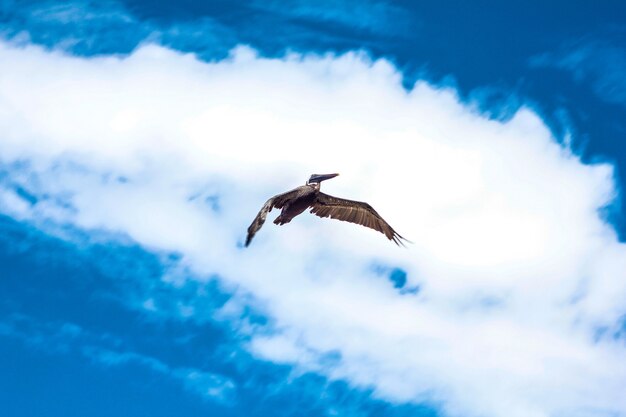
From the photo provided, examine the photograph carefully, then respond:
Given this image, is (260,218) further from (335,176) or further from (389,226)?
(389,226)

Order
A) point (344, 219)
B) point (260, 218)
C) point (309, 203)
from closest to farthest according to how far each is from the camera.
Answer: point (260, 218) → point (309, 203) → point (344, 219)

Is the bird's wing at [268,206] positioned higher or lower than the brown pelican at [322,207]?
lower

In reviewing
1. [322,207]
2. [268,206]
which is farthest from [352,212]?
[268,206]

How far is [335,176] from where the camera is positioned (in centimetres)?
3531

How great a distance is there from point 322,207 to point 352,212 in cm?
172

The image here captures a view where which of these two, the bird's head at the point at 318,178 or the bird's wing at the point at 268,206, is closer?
the bird's wing at the point at 268,206

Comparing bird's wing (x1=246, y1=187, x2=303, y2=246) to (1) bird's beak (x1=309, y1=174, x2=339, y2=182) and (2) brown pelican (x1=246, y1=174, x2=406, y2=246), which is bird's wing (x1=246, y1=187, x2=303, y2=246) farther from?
(1) bird's beak (x1=309, y1=174, x2=339, y2=182)

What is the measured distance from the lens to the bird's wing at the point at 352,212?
1447 inches

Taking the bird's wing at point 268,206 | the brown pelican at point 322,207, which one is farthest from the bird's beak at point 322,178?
the bird's wing at point 268,206

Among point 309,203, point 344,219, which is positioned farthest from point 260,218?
point 344,219

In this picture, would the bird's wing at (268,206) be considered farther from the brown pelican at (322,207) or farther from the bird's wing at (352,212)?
the bird's wing at (352,212)

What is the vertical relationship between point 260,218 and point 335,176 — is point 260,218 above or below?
below

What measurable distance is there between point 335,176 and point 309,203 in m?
1.67

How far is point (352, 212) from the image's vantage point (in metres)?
37.9
